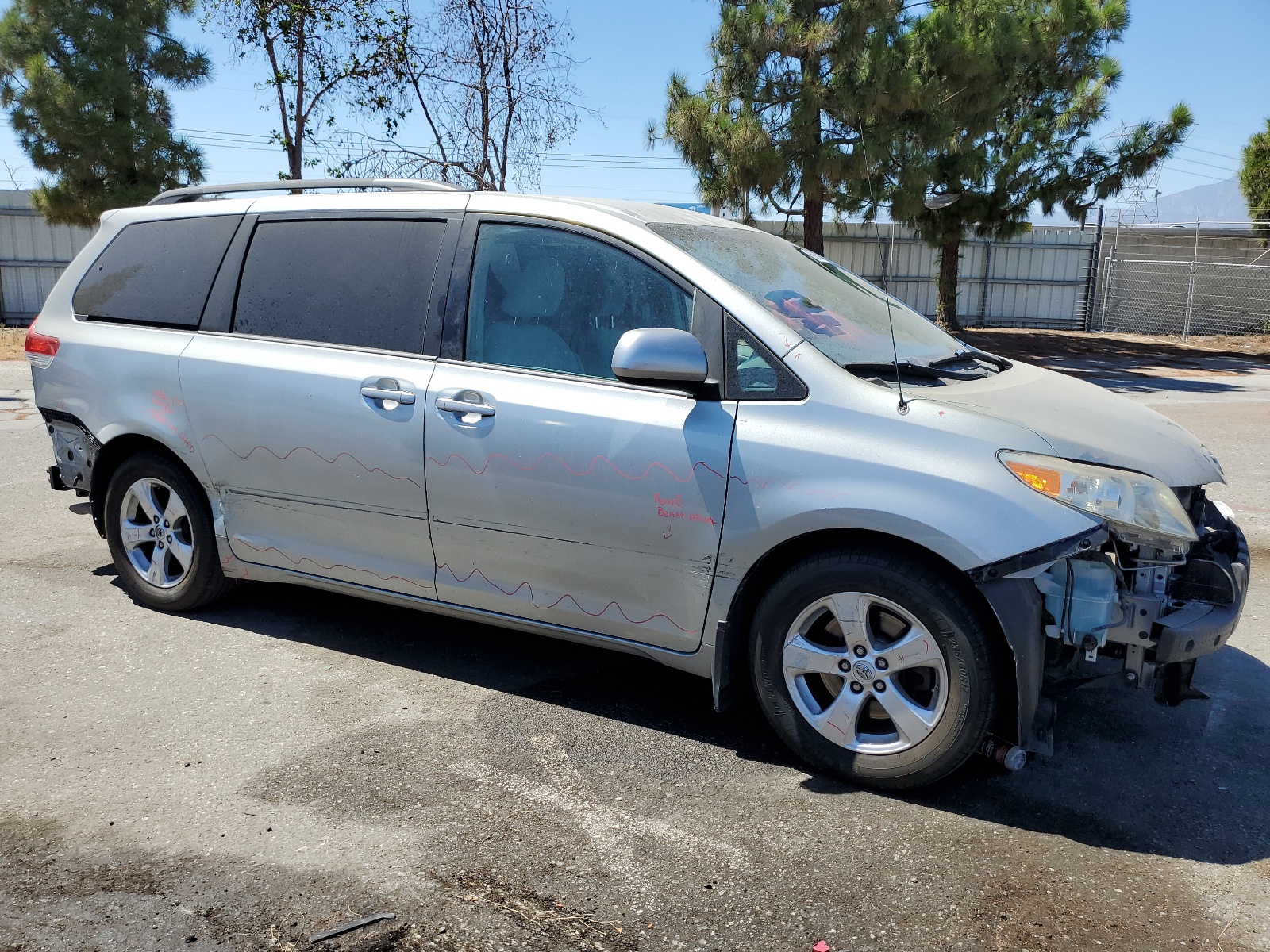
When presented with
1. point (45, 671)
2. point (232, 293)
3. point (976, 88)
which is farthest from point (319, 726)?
point (976, 88)

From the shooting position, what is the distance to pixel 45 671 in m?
4.33

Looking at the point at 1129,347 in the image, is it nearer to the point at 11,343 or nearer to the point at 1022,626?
the point at 11,343

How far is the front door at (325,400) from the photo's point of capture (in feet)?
13.4

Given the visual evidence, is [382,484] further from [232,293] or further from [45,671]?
[45,671]

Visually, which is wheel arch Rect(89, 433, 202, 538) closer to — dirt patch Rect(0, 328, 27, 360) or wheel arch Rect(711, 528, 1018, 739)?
wheel arch Rect(711, 528, 1018, 739)

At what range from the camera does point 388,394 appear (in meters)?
4.05

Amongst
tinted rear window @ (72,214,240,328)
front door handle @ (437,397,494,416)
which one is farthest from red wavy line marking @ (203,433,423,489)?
tinted rear window @ (72,214,240,328)

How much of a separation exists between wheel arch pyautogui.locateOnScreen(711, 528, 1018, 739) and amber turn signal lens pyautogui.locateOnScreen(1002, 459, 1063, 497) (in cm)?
33

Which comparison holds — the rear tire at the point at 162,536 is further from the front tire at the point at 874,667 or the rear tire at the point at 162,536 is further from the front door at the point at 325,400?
the front tire at the point at 874,667

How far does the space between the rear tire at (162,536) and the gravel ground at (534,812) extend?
0.57ft

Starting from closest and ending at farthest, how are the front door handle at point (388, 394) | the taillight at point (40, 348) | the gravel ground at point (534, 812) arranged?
the gravel ground at point (534, 812)
the front door handle at point (388, 394)
the taillight at point (40, 348)

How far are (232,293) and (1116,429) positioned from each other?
3.58 metres

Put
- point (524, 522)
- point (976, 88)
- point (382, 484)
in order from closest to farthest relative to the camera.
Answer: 1. point (524, 522)
2. point (382, 484)
3. point (976, 88)

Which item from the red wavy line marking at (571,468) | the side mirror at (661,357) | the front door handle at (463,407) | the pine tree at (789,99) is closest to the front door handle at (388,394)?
the front door handle at (463,407)
